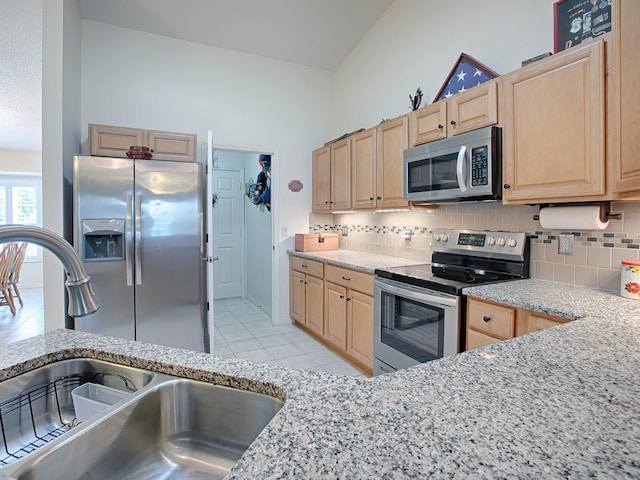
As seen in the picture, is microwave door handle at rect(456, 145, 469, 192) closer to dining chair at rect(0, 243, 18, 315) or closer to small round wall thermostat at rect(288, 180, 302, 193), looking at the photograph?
small round wall thermostat at rect(288, 180, 302, 193)

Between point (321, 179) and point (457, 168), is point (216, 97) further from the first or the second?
point (457, 168)

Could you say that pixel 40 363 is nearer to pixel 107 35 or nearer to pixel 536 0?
pixel 536 0

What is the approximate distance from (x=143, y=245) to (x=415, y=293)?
2.09 m

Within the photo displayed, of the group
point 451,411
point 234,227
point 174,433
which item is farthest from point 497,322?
point 234,227

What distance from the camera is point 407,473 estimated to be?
0.44 meters

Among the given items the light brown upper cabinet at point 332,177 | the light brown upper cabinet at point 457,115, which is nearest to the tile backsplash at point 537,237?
the light brown upper cabinet at point 332,177

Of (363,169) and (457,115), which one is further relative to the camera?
(363,169)

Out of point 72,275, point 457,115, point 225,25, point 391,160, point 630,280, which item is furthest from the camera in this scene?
point 225,25

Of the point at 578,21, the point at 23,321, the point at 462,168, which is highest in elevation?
the point at 578,21

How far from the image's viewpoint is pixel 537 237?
212 cm

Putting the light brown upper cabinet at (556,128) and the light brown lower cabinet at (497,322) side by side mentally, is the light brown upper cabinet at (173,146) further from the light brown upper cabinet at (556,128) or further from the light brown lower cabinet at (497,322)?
the light brown lower cabinet at (497,322)

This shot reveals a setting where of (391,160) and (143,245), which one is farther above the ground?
(391,160)

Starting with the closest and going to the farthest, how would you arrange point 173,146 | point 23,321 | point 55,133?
point 55,133 → point 173,146 → point 23,321

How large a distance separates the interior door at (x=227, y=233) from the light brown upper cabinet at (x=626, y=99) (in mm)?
4842
